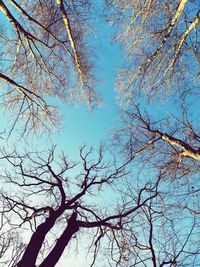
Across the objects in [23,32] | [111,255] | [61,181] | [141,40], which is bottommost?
[111,255]

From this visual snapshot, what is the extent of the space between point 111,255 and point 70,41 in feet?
22.7

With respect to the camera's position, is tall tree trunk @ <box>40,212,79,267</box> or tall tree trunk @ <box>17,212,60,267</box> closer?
tall tree trunk @ <box>17,212,60,267</box>

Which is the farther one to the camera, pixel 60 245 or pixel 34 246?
pixel 60 245

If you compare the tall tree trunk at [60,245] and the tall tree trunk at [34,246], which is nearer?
the tall tree trunk at [34,246]

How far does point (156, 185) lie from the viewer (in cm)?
910

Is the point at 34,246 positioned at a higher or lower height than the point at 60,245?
lower

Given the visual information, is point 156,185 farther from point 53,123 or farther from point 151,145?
point 53,123

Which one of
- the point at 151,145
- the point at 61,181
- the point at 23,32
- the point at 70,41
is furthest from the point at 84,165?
the point at 23,32

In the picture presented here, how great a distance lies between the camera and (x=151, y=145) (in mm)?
8219

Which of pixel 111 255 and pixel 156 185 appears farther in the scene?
pixel 111 255

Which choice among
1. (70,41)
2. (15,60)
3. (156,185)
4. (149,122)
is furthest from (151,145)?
(15,60)

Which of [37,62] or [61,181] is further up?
[37,62]

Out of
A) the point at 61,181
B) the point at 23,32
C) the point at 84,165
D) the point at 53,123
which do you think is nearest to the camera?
the point at 23,32

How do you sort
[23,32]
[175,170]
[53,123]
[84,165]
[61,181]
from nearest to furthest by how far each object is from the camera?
[23,32]
[175,170]
[53,123]
[61,181]
[84,165]
